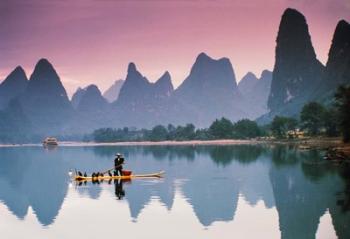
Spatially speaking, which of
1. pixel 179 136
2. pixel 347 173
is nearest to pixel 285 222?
pixel 347 173

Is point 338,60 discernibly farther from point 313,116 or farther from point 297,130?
point 313,116

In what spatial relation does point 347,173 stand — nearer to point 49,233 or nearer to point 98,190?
point 98,190

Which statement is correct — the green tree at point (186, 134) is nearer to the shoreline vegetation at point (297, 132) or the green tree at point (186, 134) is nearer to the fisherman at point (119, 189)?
the shoreline vegetation at point (297, 132)

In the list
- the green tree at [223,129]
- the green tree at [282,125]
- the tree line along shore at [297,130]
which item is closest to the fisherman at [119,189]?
the tree line along shore at [297,130]

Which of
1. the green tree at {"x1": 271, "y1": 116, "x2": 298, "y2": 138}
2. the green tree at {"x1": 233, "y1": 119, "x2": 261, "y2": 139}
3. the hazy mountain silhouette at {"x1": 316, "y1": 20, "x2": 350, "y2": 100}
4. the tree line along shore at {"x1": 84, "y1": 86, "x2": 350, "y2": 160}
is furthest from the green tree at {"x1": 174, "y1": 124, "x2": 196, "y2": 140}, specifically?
the green tree at {"x1": 271, "y1": 116, "x2": 298, "y2": 138}

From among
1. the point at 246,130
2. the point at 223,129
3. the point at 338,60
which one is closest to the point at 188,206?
the point at 246,130

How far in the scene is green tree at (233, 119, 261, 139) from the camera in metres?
137

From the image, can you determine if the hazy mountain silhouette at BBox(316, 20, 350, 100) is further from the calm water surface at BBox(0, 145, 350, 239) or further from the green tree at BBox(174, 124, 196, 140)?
the calm water surface at BBox(0, 145, 350, 239)

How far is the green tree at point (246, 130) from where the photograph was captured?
137375 millimetres

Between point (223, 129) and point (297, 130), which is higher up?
point (223, 129)

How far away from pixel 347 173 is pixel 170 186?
13349 millimetres

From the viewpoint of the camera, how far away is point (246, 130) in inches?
5527

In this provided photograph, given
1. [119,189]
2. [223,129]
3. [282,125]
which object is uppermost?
[223,129]

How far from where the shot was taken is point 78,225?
23547mm
